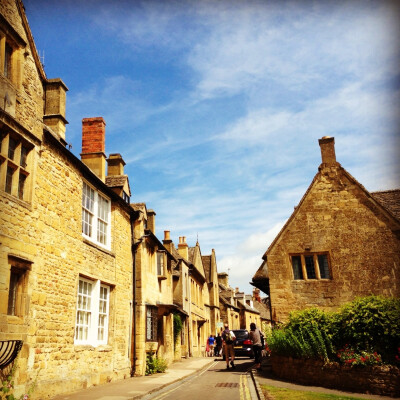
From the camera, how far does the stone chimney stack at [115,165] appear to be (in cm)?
1802

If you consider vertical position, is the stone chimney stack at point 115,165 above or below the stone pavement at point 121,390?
above

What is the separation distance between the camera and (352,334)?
1116 centimetres

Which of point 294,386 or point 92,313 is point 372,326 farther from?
point 92,313

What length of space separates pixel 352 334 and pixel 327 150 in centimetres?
1097

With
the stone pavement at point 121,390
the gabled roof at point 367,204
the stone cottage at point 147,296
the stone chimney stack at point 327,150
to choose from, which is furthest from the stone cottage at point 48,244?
the stone chimney stack at point 327,150

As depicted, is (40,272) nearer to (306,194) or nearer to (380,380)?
(380,380)

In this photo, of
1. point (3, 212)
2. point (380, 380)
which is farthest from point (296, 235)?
point (3, 212)

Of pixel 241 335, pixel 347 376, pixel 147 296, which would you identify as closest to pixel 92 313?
pixel 147 296

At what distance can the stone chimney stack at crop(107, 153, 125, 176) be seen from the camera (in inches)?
709

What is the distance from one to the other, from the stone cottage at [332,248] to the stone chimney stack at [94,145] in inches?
358

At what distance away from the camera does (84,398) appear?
31.0 ft

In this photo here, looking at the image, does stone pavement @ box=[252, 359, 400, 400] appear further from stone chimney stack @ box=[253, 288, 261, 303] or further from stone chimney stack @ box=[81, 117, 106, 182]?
stone chimney stack @ box=[253, 288, 261, 303]

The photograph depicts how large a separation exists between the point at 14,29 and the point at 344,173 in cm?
1541

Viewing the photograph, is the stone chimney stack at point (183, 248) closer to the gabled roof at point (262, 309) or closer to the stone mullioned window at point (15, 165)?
the stone mullioned window at point (15, 165)
